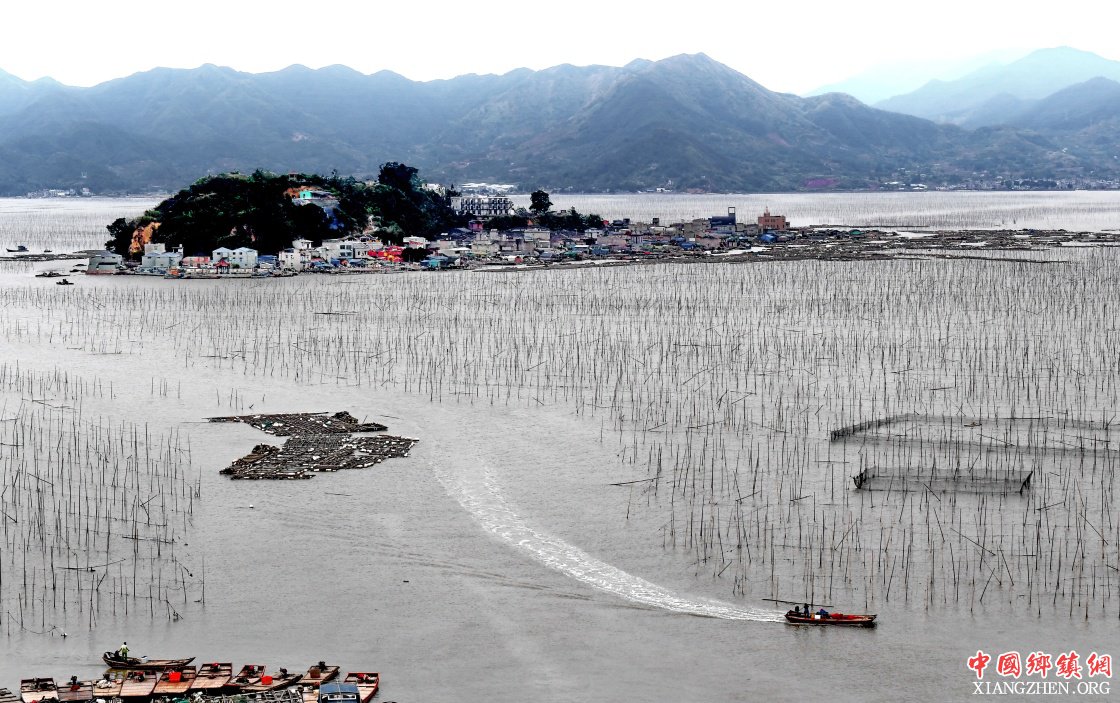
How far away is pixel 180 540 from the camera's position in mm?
18234

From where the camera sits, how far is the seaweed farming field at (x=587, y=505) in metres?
14.8

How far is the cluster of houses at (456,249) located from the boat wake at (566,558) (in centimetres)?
4366

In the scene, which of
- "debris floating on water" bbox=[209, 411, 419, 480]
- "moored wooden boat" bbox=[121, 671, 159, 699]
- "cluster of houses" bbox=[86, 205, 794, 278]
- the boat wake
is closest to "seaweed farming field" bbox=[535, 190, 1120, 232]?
"cluster of houses" bbox=[86, 205, 794, 278]

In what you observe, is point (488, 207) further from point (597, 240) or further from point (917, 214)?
point (917, 214)

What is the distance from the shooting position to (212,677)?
44.3 ft

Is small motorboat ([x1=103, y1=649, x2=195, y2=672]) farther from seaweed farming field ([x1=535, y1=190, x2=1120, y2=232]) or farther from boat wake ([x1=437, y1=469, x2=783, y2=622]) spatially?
seaweed farming field ([x1=535, y1=190, x2=1120, y2=232])

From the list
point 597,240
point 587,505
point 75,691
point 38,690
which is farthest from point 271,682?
point 597,240

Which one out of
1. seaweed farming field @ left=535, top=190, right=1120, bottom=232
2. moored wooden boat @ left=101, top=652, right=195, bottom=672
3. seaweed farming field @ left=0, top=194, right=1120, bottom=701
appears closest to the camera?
moored wooden boat @ left=101, top=652, right=195, bottom=672

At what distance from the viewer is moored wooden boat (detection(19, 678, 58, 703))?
1291cm

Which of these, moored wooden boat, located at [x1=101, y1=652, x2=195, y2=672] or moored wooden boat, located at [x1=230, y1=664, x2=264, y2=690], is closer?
moored wooden boat, located at [x1=230, y1=664, x2=264, y2=690]

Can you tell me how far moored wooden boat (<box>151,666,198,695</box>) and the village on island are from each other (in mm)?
49516

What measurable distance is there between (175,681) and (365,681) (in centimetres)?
226

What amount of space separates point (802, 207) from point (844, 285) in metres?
112

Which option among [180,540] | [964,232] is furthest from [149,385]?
[964,232]
